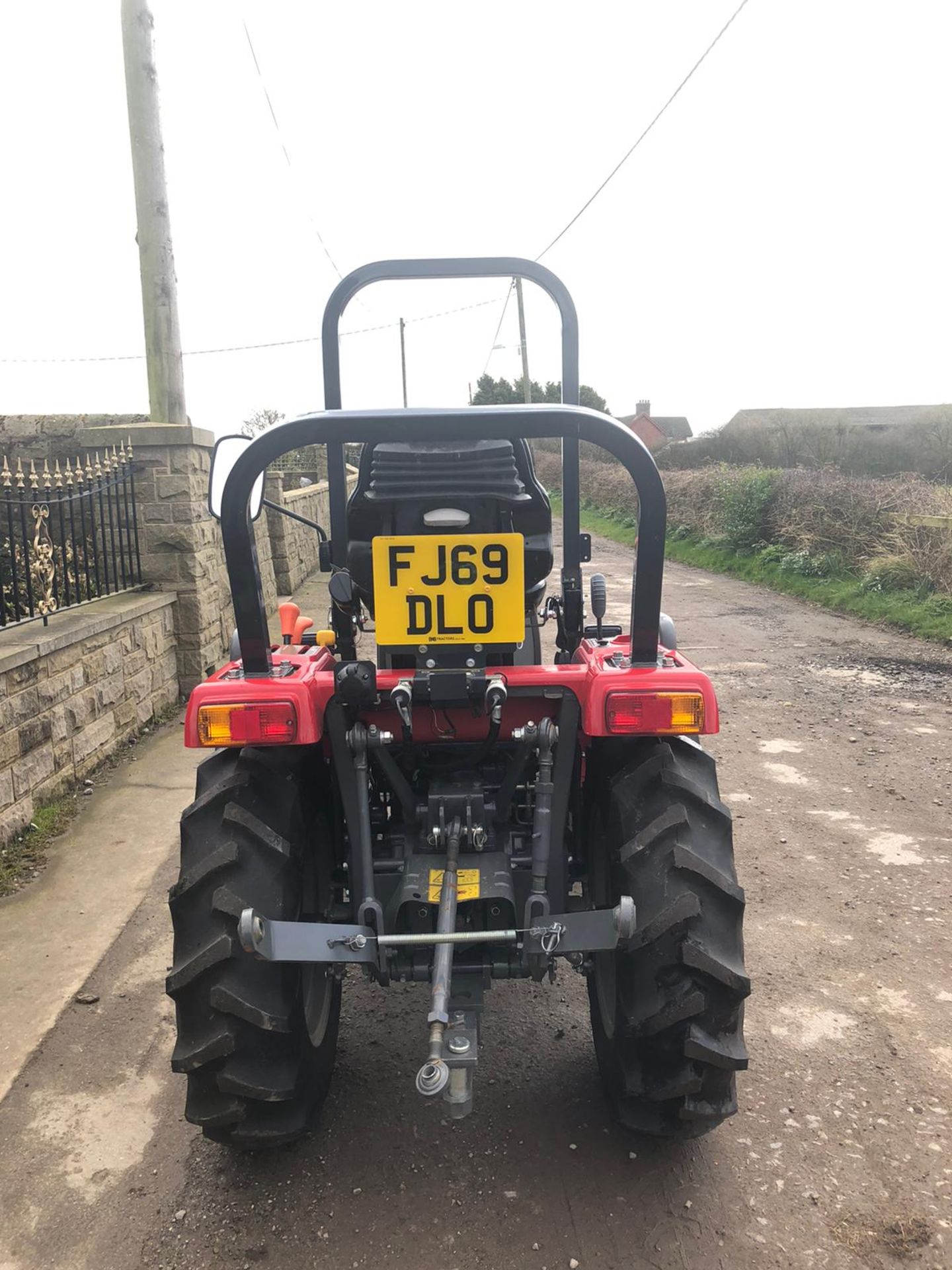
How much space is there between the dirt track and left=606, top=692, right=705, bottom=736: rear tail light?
1.15 metres

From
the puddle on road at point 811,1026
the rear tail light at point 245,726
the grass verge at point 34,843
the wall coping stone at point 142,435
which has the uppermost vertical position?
the wall coping stone at point 142,435

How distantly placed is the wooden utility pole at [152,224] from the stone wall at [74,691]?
182 centimetres

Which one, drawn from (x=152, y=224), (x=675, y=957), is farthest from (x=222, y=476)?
(x=152, y=224)

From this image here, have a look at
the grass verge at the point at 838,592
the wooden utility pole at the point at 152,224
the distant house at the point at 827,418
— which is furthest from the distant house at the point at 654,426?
the wooden utility pole at the point at 152,224

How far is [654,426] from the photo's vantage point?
164ft

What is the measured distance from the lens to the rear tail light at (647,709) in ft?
7.62

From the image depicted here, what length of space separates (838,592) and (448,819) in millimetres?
10552

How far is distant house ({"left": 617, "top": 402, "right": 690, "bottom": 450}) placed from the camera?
155ft

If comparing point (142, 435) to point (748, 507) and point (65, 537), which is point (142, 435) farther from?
point (748, 507)

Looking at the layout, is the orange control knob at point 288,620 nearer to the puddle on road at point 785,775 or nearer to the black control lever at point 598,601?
the black control lever at point 598,601

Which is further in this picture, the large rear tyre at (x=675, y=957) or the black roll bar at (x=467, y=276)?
the black roll bar at (x=467, y=276)

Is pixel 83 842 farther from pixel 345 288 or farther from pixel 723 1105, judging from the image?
pixel 723 1105

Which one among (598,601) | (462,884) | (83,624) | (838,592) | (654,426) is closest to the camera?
(462,884)

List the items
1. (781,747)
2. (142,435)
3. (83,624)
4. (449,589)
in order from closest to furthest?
1. (449,589)
2. (83,624)
3. (781,747)
4. (142,435)
